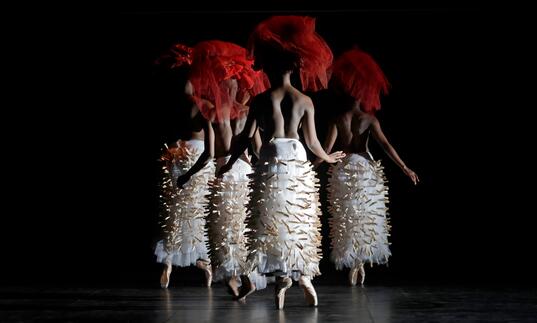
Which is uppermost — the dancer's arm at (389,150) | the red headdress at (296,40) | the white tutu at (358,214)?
the red headdress at (296,40)

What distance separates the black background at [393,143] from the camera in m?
7.40

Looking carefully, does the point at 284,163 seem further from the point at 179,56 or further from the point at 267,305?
the point at 179,56

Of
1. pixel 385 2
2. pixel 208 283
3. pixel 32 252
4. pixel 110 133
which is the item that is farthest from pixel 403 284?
pixel 32 252

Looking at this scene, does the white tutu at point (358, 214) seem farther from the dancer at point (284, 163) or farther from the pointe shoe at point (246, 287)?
the dancer at point (284, 163)

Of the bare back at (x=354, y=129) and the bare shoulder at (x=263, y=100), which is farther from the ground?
the bare back at (x=354, y=129)

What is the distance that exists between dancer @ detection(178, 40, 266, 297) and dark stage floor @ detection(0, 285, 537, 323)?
0.86 ft

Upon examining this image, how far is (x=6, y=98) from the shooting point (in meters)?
8.00

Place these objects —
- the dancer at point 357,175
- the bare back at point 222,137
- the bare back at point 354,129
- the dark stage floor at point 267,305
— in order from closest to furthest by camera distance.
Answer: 1. the dark stage floor at point 267,305
2. the bare back at point 222,137
3. the dancer at point 357,175
4. the bare back at point 354,129

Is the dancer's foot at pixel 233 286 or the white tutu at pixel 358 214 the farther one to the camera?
the white tutu at pixel 358 214

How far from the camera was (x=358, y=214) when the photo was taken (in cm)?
612

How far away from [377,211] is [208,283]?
1.22 metres

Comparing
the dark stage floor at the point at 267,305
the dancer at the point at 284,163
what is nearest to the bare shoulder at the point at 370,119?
the dark stage floor at the point at 267,305

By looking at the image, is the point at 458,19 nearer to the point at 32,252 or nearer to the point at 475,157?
the point at 475,157

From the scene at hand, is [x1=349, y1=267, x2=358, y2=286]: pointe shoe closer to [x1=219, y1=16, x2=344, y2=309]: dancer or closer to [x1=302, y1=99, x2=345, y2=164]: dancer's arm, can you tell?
[x1=219, y1=16, x2=344, y2=309]: dancer
